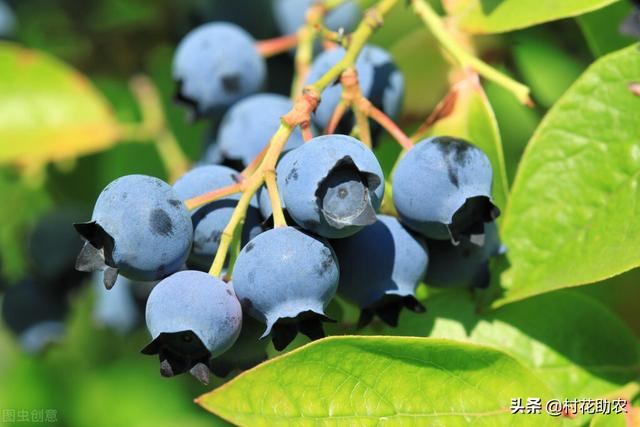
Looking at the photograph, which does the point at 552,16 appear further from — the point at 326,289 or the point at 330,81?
the point at 326,289

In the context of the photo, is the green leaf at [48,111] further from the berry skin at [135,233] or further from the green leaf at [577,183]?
the green leaf at [577,183]

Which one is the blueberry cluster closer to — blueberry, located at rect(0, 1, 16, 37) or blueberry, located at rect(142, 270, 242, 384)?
blueberry, located at rect(142, 270, 242, 384)

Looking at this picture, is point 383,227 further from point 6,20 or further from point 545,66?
point 6,20

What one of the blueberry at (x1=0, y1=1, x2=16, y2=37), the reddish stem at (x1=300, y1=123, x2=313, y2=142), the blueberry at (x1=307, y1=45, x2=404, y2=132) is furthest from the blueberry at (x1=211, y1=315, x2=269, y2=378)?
the blueberry at (x1=0, y1=1, x2=16, y2=37)

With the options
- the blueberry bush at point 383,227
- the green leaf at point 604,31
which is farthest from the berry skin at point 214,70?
the green leaf at point 604,31

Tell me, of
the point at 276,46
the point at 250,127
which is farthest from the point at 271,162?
the point at 276,46
